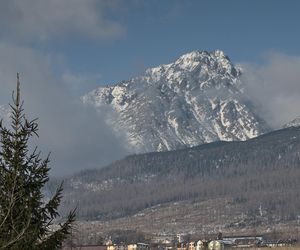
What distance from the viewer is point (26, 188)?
69.5 ft

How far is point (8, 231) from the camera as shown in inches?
778

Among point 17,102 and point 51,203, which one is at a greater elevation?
point 17,102

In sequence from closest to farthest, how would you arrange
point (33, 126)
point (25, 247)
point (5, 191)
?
point (25, 247) < point (5, 191) < point (33, 126)

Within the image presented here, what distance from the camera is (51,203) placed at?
71.3 feet

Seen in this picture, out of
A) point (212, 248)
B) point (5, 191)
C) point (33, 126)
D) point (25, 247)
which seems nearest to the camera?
point (25, 247)

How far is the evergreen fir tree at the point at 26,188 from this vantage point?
19.8 m

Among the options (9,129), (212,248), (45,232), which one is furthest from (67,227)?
(212,248)

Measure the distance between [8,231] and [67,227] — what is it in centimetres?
200

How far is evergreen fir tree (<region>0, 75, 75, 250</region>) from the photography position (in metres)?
19.8

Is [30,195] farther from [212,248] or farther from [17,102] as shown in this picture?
[212,248]

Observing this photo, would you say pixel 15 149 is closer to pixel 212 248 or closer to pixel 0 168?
pixel 0 168

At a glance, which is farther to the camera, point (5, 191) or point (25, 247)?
point (5, 191)

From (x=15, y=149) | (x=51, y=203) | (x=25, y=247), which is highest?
(x=15, y=149)

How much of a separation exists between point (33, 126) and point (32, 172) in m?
1.39
